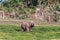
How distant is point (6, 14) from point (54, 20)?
6.29 m

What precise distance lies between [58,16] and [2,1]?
1299 centimetres

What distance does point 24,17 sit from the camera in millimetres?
25562

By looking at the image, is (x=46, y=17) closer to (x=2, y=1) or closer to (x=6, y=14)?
(x=6, y=14)

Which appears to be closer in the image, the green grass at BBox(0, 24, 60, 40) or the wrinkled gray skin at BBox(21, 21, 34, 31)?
the green grass at BBox(0, 24, 60, 40)

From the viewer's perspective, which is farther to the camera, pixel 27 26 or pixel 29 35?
pixel 27 26

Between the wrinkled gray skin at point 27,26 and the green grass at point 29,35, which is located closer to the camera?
the green grass at point 29,35

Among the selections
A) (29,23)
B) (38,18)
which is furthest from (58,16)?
(29,23)

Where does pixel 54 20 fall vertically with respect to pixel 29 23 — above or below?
below

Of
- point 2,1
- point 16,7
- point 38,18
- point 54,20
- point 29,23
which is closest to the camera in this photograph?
point 29,23

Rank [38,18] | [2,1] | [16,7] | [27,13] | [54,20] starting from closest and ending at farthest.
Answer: [54,20] < [38,18] < [27,13] < [16,7] < [2,1]

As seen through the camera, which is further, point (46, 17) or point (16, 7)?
point (16, 7)

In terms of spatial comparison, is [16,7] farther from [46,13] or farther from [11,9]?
[46,13]

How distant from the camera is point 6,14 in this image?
88.6ft

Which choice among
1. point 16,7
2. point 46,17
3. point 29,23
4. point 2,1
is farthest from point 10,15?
point 29,23
